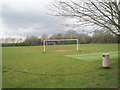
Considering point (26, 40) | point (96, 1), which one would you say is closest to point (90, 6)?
point (96, 1)

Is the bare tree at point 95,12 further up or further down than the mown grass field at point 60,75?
further up

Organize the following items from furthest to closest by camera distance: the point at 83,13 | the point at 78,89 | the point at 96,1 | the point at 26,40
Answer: the point at 26,40, the point at 83,13, the point at 96,1, the point at 78,89

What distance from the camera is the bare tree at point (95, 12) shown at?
7.12 metres

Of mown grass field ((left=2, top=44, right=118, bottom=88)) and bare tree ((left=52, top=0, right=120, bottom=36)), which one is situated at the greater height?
bare tree ((left=52, top=0, right=120, bottom=36))

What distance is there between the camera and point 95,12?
7.51 m

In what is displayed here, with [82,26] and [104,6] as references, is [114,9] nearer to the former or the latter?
[104,6]

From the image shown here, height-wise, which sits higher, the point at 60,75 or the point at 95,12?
the point at 95,12

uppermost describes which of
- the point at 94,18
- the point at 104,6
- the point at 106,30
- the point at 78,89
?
the point at 104,6

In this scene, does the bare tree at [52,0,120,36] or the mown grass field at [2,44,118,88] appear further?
the bare tree at [52,0,120,36]

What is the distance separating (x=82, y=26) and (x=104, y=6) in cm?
155

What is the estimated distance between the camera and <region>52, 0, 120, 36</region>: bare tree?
23.4ft

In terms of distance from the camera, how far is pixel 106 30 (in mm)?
8086

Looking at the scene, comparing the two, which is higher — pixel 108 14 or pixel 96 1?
pixel 96 1

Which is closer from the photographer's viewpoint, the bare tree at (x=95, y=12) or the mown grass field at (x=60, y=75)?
the mown grass field at (x=60, y=75)
